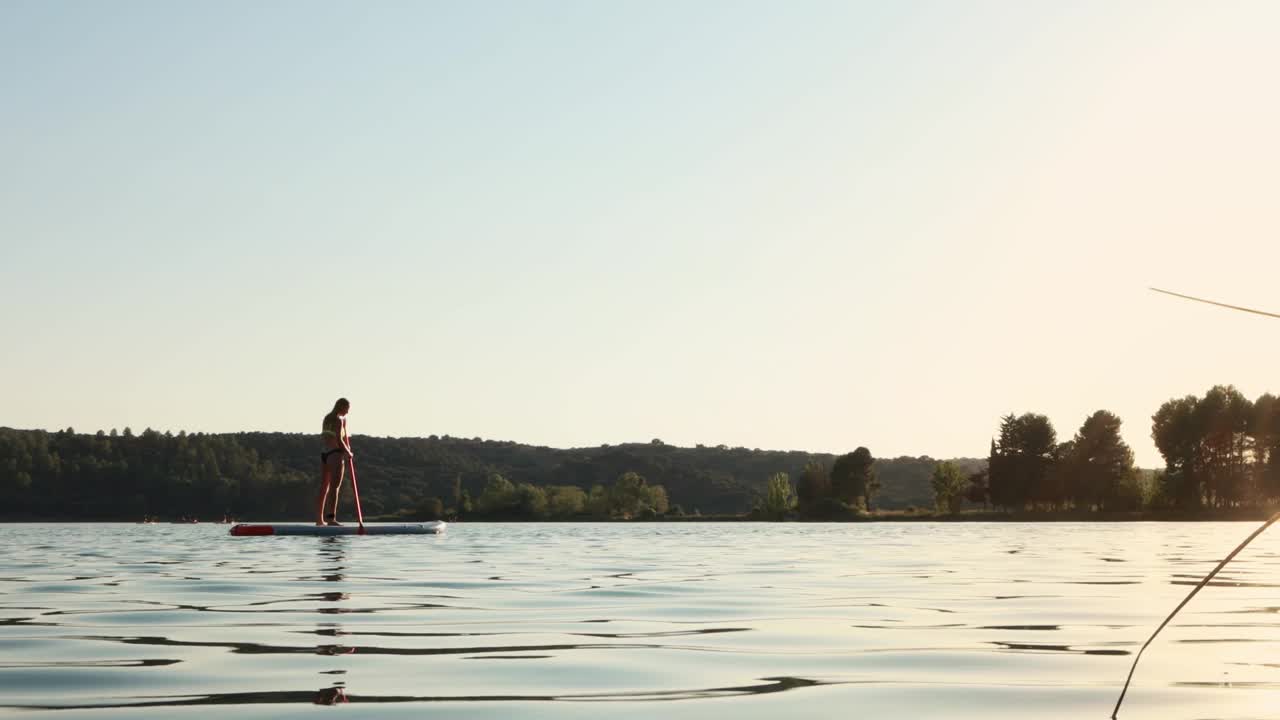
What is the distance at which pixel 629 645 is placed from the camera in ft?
30.0

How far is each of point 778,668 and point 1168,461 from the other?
15427 centimetres

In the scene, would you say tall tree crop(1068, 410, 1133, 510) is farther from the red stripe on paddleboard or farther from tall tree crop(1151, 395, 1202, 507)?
the red stripe on paddleboard

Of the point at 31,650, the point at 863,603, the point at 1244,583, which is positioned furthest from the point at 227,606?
the point at 1244,583

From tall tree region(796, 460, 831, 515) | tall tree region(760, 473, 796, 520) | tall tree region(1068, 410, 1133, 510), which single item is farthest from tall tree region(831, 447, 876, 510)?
tall tree region(1068, 410, 1133, 510)

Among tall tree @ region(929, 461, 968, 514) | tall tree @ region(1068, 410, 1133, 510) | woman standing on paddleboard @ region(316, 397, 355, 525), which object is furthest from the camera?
tall tree @ region(929, 461, 968, 514)

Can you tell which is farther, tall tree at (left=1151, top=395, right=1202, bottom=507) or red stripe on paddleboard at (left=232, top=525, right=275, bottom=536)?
tall tree at (left=1151, top=395, right=1202, bottom=507)

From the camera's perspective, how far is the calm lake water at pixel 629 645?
6.39 metres

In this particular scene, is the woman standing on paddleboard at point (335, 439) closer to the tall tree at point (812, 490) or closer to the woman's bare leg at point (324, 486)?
the woman's bare leg at point (324, 486)

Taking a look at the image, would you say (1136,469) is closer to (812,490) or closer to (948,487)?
(948,487)

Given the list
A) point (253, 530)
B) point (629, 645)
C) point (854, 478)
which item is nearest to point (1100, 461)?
point (854, 478)

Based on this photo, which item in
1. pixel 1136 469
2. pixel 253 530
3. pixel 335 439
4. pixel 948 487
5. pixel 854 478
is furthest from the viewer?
pixel 854 478

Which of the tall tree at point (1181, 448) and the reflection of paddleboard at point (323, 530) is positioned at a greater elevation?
the tall tree at point (1181, 448)

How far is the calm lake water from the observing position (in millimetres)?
6395

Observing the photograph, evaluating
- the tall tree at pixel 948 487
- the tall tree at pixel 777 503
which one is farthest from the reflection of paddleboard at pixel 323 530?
the tall tree at pixel 948 487
